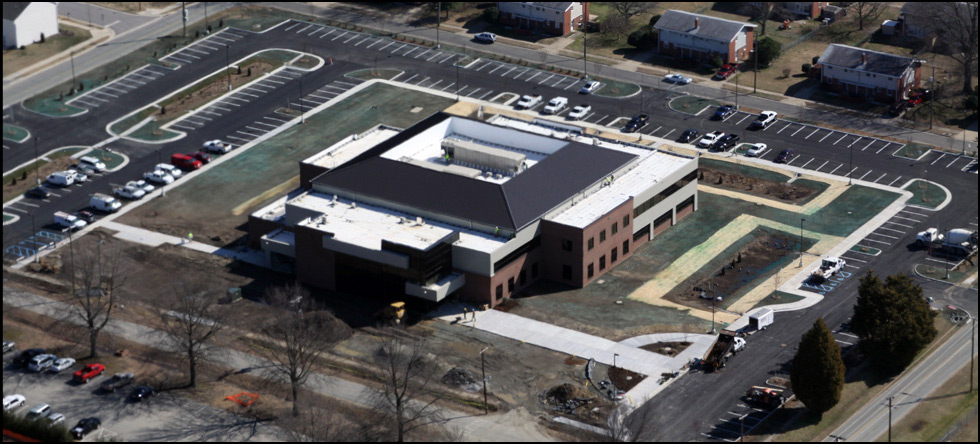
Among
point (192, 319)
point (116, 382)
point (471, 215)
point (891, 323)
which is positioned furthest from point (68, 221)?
point (891, 323)

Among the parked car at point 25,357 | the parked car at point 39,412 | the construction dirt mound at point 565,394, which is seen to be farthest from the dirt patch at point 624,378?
the parked car at point 25,357

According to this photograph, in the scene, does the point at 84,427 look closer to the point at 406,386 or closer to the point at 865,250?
the point at 406,386

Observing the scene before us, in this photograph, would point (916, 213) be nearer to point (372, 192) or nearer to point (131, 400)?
point (372, 192)

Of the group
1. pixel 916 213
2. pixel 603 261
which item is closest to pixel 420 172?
pixel 603 261

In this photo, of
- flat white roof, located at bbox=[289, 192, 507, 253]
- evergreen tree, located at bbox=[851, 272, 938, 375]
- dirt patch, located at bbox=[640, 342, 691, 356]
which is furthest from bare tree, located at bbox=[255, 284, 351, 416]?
evergreen tree, located at bbox=[851, 272, 938, 375]

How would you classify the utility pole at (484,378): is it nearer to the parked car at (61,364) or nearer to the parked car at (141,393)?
the parked car at (141,393)

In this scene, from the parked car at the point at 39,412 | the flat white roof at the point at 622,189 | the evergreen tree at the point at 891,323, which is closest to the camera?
the parked car at the point at 39,412

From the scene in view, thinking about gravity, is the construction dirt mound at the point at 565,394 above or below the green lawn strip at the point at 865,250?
below
